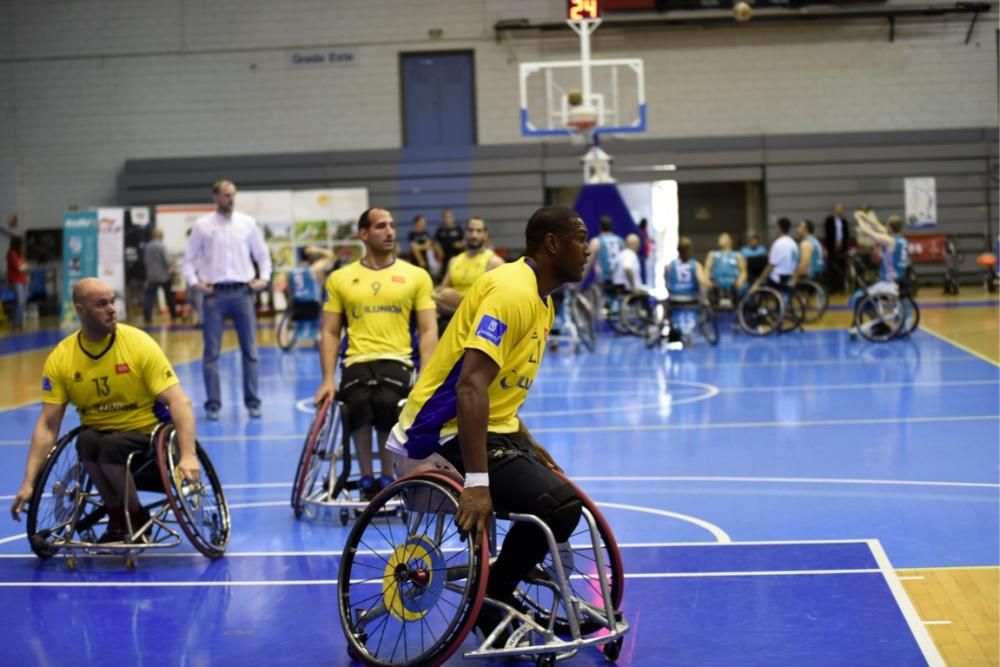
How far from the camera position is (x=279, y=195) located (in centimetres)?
2148

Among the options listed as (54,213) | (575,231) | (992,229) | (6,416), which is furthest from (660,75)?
(575,231)

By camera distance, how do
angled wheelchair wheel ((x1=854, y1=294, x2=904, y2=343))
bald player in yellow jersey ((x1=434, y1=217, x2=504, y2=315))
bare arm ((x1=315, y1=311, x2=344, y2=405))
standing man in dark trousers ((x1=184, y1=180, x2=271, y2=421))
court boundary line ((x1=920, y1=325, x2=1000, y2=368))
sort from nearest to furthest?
bare arm ((x1=315, y1=311, x2=344, y2=405)) < bald player in yellow jersey ((x1=434, y1=217, x2=504, y2=315)) < standing man in dark trousers ((x1=184, y1=180, x2=271, y2=421)) < court boundary line ((x1=920, y1=325, x2=1000, y2=368)) < angled wheelchair wheel ((x1=854, y1=294, x2=904, y2=343))

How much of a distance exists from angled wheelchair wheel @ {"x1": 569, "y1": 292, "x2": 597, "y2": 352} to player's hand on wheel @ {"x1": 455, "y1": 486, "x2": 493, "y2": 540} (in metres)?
10.8

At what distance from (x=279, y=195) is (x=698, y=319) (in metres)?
9.18

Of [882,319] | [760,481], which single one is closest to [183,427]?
[760,481]

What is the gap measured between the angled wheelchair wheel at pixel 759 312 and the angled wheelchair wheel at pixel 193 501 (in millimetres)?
10781

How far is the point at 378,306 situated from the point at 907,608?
2.92 metres

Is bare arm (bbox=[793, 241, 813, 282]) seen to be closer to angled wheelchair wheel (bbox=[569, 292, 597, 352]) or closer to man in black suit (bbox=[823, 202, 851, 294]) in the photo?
angled wheelchair wheel (bbox=[569, 292, 597, 352])

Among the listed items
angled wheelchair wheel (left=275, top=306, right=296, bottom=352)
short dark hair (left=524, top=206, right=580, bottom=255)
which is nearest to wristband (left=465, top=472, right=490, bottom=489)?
short dark hair (left=524, top=206, right=580, bottom=255)

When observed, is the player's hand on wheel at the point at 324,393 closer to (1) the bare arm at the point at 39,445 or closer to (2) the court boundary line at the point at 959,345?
(1) the bare arm at the point at 39,445

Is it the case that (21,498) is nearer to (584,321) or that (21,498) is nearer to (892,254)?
(584,321)

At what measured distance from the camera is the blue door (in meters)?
22.8

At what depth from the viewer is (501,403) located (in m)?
3.88

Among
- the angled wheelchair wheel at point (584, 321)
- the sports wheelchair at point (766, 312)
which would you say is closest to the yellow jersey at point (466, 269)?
the angled wheelchair wheel at point (584, 321)
